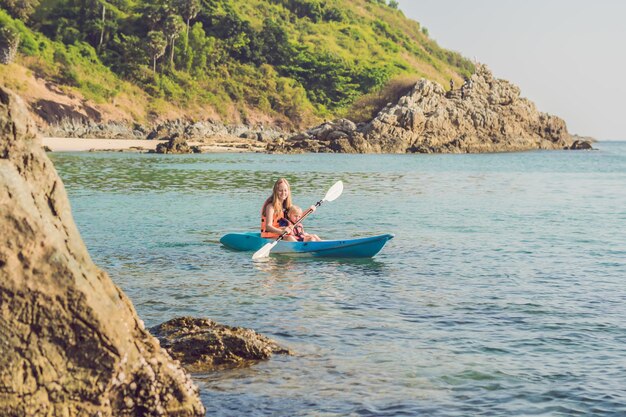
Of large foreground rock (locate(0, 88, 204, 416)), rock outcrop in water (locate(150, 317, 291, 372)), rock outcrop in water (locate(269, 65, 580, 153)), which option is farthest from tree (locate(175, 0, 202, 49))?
large foreground rock (locate(0, 88, 204, 416))

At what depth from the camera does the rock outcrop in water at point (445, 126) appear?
8256 centimetres

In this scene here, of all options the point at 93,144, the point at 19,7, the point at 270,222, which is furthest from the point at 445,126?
the point at 270,222

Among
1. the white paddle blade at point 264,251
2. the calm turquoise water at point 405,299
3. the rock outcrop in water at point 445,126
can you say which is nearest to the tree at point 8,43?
the rock outcrop in water at point 445,126

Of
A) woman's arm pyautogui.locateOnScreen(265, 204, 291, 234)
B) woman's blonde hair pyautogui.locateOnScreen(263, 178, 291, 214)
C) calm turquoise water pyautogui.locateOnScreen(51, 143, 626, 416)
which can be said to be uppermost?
woman's blonde hair pyautogui.locateOnScreen(263, 178, 291, 214)

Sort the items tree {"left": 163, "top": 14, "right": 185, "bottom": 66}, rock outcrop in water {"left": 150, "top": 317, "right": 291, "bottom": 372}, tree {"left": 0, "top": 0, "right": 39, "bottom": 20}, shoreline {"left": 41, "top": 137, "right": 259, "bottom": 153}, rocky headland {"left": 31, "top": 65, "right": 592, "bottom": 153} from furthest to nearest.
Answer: tree {"left": 163, "top": 14, "right": 185, "bottom": 66} < tree {"left": 0, "top": 0, "right": 39, "bottom": 20} < rocky headland {"left": 31, "top": 65, "right": 592, "bottom": 153} < shoreline {"left": 41, "top": 137, "right": 259, "bottom": 153} < rock outcrop in water {"left": 150, "top": 317, "right": 291, "bottom": 372}

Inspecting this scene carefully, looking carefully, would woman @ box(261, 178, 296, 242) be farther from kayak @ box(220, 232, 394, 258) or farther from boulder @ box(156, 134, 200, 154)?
boulder @ box(156, 134, 200, 154)

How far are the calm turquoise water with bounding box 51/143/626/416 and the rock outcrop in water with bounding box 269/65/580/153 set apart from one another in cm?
5277

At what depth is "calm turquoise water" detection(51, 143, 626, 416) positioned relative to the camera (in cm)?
745

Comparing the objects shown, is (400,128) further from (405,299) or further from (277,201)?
(405,299)

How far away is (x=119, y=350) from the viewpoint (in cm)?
524

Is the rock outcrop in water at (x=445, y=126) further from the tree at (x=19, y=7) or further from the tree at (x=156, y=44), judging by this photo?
the tree at (x=19, y=7)

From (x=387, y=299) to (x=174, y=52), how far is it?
3797 inches

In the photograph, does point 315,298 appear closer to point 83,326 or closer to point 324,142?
point 83,326

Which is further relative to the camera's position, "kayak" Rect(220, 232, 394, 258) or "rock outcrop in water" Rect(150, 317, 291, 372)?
"kayak" Rect(220, 232, 394, 258)
